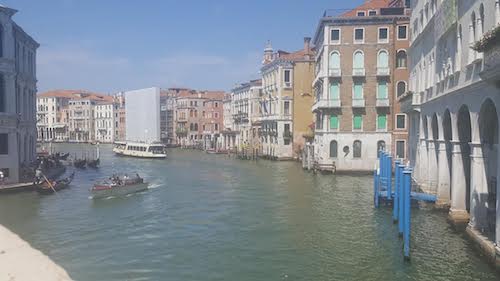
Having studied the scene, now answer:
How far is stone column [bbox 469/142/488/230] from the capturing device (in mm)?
12172

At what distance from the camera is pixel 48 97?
343ft

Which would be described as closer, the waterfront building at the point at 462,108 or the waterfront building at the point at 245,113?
the waterfront building at the point at 462,108

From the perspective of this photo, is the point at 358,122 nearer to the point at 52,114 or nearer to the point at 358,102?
the point at 358,102

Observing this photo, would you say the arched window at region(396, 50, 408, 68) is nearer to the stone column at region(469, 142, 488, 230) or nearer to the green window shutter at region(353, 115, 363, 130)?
the green window shutter at region(353, 115, 363, 130)

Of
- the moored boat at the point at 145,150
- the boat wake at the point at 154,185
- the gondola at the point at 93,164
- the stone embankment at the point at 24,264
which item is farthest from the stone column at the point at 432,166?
the moored boat at the point at 145,150

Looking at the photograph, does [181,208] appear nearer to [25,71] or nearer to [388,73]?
[25,71]

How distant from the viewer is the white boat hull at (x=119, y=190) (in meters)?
22.2

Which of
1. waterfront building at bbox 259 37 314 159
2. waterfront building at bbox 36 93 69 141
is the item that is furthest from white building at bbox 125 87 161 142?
waterfront building at bbox 36 93 69 141

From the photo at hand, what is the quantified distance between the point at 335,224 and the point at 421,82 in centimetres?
774

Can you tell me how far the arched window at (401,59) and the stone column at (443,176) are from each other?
15841mm

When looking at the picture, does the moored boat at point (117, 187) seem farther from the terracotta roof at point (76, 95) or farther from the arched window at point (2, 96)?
the terracotta roof at point (76, 95)

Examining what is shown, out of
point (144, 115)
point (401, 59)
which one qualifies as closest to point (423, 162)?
point (401, 59)

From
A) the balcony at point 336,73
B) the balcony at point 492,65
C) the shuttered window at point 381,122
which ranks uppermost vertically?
the balcony at point 336,73

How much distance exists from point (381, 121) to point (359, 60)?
415cm
